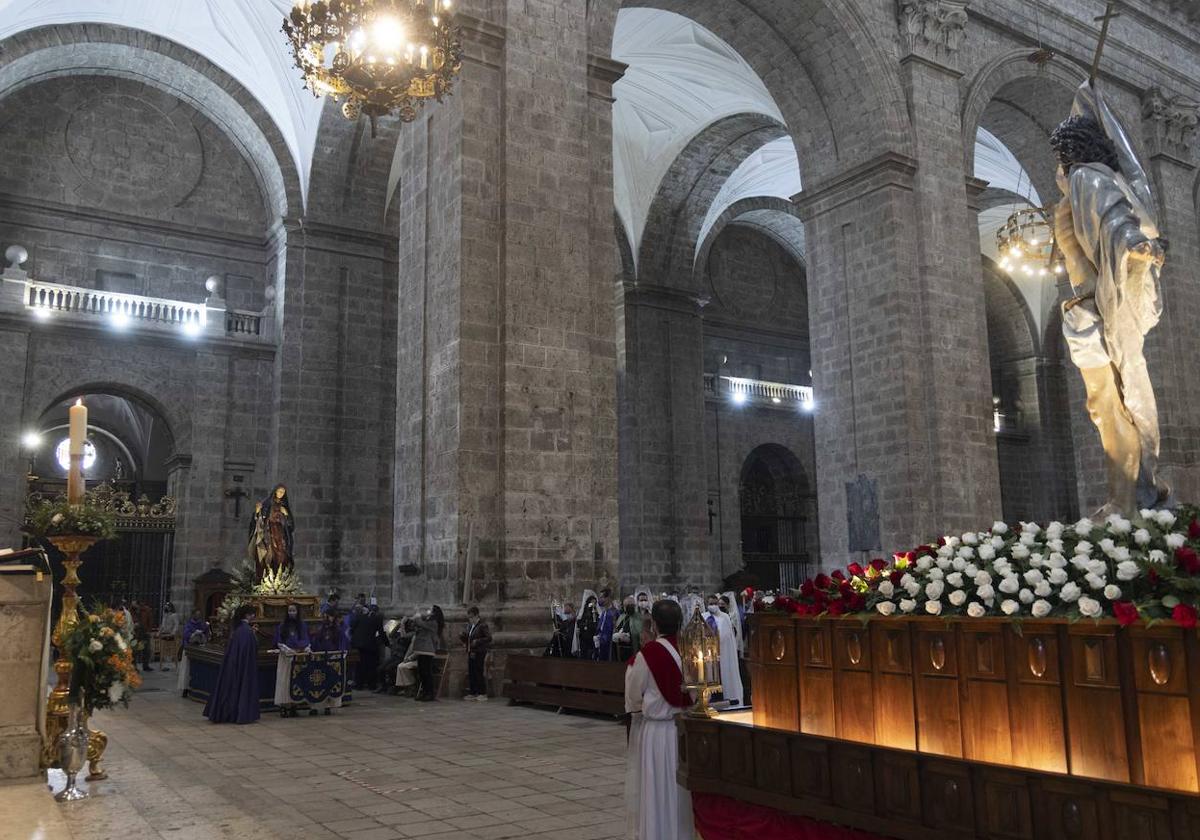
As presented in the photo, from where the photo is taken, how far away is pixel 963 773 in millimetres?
3338

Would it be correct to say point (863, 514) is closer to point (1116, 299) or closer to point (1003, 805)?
point (1116, 299)

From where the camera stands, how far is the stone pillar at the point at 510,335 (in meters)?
10.8

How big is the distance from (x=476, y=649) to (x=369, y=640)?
2.90 metres

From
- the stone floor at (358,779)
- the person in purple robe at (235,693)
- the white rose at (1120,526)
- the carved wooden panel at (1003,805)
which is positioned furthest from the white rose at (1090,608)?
the person in purple robe at (235,693)

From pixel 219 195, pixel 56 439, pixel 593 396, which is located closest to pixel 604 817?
pixel 593 396

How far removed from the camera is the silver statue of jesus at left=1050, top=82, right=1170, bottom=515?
5.52m

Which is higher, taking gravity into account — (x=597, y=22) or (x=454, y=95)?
(x=597, y=22)

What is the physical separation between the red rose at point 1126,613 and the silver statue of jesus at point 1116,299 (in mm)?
2544

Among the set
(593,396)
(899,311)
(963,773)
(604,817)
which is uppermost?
(899,311)

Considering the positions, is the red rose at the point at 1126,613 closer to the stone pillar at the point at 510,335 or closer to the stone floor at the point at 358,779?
the stone floor at the point at 358,779

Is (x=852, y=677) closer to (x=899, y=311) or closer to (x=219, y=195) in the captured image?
(x=899, y=311)

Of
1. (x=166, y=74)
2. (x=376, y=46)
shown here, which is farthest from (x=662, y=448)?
(x=376, y=46)

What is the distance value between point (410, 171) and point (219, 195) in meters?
8.97

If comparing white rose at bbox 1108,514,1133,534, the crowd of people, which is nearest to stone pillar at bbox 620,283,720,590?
the crowd of people
